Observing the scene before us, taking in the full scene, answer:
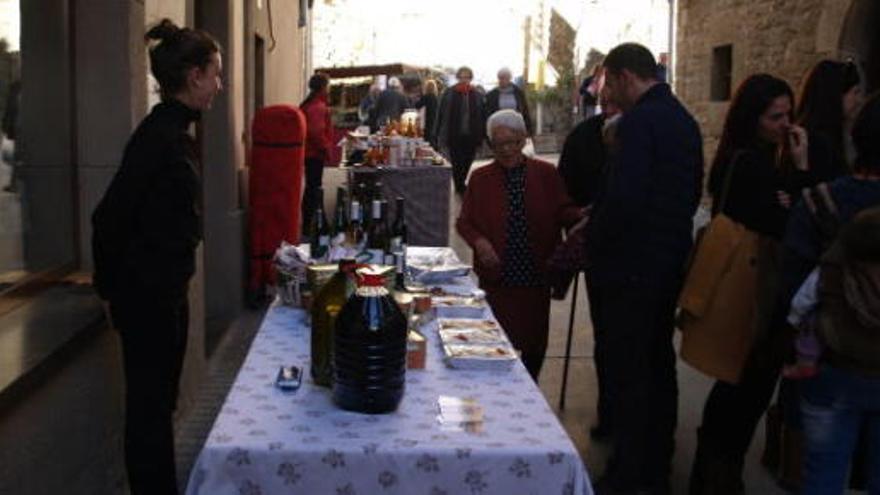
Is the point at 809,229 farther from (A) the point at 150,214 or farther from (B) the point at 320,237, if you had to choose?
(A) the point at 150,214

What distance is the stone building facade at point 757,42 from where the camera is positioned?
10.5 meters

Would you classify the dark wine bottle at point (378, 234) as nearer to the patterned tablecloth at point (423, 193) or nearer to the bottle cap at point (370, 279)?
the bottle cap at point (370, 279)

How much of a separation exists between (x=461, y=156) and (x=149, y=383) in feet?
40.8

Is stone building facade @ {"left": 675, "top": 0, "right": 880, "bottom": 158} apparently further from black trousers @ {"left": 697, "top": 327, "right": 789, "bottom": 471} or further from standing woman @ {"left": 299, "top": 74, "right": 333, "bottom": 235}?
standing woman @ {"left": 299, "top": 74, "right": 333, "bottom": 235}

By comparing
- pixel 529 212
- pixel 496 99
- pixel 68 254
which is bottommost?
pixel 68 254

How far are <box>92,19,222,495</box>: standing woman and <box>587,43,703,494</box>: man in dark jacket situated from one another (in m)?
1.68

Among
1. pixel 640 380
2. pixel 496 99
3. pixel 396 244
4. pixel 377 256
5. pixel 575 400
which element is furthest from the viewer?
pixel 496 99

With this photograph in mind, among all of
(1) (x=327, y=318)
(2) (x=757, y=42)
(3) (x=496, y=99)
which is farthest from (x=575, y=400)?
(3) (x=496, y=99)

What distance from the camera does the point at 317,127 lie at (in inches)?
492

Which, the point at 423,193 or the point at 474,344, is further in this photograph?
the point at 423,193

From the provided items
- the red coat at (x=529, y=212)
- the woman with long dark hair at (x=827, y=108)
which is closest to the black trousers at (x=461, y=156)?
the red coat at (x=529, y=212)

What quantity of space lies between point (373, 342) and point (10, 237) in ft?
9.18

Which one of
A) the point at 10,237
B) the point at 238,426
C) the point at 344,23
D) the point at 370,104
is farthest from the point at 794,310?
the point at 344,23

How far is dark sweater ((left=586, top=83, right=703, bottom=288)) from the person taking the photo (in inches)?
173
